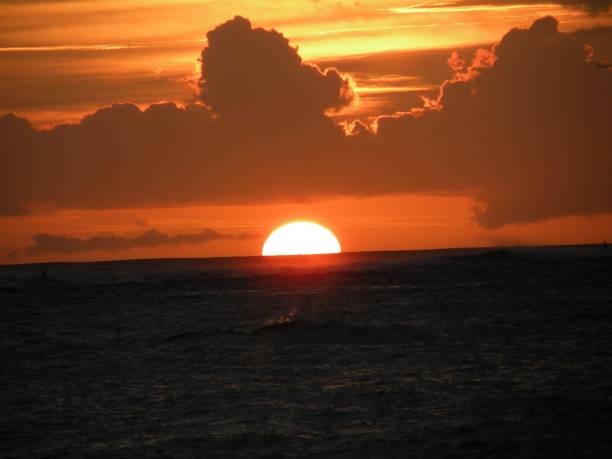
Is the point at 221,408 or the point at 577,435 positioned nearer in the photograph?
the point at 577,435

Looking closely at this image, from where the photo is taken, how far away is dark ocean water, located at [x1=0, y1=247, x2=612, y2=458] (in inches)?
1200

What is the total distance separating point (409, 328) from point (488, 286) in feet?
192

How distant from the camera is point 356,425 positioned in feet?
107

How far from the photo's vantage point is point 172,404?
37.1 meters

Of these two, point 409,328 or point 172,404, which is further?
point 409,328

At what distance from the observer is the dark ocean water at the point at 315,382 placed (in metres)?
30.5

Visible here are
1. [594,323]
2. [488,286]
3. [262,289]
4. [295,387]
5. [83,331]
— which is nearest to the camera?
[295,387]

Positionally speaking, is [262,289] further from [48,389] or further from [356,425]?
[356,425]

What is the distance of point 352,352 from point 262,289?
266 ft

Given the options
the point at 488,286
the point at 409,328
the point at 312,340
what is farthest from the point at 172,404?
the point at 488,286

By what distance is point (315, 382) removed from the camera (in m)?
41.5

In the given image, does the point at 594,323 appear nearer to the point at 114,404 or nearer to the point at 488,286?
the point at 114,404

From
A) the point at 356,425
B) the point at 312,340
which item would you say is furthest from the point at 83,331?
the point at 356,425

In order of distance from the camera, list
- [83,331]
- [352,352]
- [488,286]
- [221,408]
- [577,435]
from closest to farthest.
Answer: [577,435] < [221,408] < [352,352] < [83,331] < [488,286]
